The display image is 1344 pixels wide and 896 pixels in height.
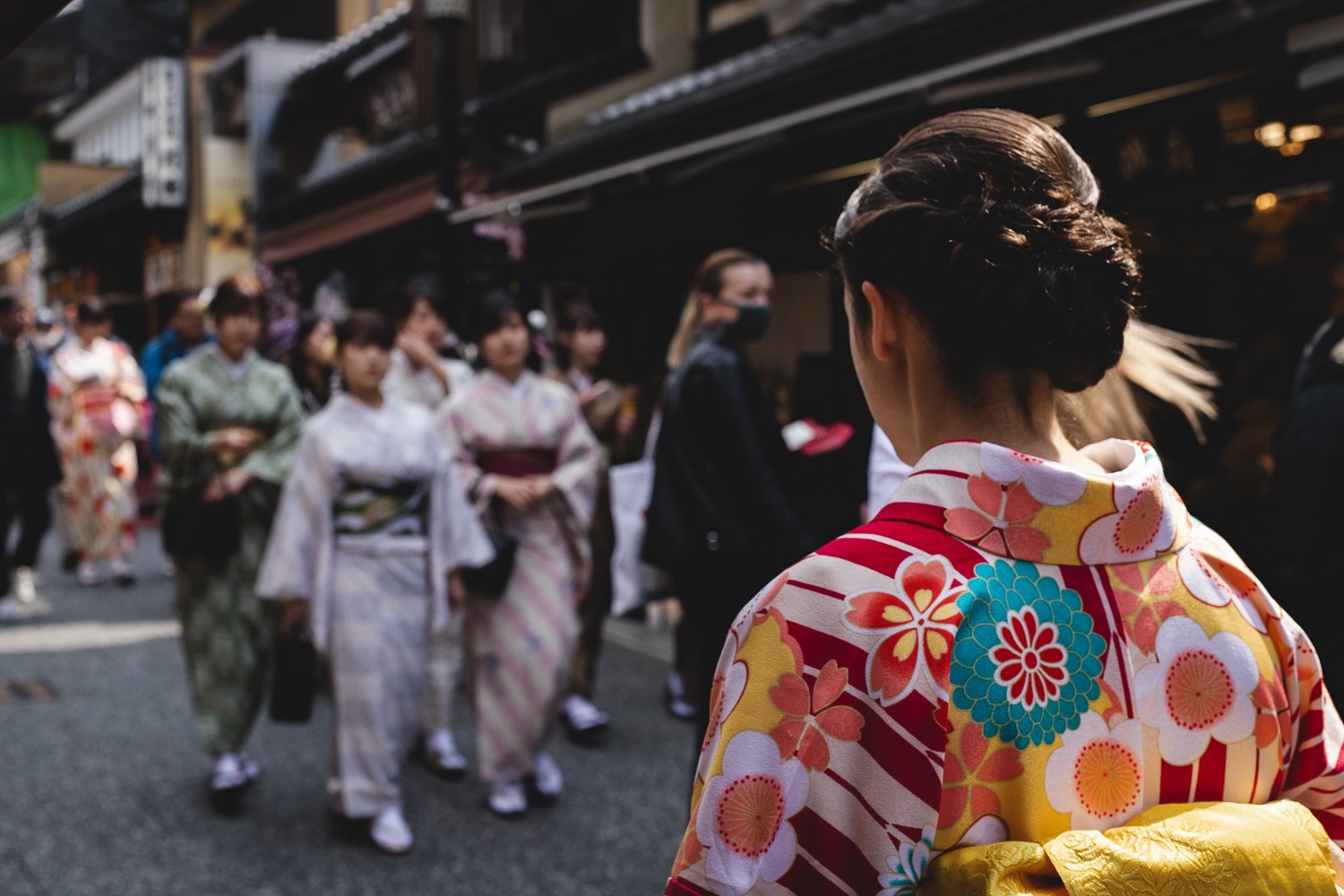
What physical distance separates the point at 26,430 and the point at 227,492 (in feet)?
14.9

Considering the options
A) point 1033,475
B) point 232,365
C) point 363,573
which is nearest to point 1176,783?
point 1033,475

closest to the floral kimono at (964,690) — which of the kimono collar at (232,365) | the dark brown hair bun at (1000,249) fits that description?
the dark brown hair bun at (1000,249)

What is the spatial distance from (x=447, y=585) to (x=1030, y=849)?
151 inches

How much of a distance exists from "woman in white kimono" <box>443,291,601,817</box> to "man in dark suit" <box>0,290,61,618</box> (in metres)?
5.02

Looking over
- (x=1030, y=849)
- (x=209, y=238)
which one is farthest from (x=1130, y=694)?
(x=209, y=238)

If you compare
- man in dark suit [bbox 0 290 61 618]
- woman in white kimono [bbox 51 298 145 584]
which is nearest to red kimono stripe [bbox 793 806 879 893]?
man in dark suit [bbox 0 290 61 618]

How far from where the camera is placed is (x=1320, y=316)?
4.94 m

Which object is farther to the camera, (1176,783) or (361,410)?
(361,410)

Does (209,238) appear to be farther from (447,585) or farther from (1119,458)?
(1119,458)

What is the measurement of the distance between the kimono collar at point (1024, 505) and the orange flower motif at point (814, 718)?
0.18 meters

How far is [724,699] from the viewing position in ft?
4.11

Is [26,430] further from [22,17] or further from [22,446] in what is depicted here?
[22,17]

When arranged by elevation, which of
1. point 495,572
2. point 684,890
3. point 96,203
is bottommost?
point 495,572

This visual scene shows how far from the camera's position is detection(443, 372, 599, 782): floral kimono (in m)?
4.94
